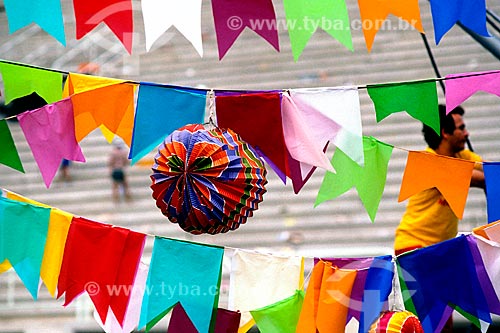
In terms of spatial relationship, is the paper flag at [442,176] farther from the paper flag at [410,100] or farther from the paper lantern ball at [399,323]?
the paper lantern ball at [399,323]

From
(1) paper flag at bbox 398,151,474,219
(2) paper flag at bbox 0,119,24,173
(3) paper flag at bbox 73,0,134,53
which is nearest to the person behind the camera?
(3) paper flag at bbox 73,0,134,53

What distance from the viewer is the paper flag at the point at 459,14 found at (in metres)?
3.88

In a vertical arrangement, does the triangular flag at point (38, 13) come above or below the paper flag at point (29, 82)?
above

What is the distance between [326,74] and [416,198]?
7129mm

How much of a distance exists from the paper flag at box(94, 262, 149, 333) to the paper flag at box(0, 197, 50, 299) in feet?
1.09

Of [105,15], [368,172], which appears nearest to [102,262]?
[105,15]

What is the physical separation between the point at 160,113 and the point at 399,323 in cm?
127

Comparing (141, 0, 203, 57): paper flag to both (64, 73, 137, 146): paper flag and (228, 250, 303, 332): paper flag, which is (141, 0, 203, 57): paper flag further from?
(228, 250, 303, 332): paper flag

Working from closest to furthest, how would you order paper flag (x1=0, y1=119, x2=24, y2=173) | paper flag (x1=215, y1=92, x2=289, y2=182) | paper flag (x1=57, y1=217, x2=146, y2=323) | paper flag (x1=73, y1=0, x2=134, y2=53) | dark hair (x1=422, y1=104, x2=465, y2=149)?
paper flag (x1=73, y1=0, x2=134, y2=53)
paper flag (x1=215, y1=92, x2=289, y2=182)
paper flag (x1=57, y1=217, x2=146, y2=323)
paper flag (x1=0, y1=119, x2=24, y2=173)
dark hair (x1=422, y1=104, x2=465, y2=149)

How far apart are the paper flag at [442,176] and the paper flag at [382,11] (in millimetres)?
624

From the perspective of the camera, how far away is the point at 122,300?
4.40 meters

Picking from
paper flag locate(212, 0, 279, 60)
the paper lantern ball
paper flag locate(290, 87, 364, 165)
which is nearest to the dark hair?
paper flag locate(290, 87, 364, 165)

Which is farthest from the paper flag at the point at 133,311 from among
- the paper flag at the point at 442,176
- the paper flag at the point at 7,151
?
the paper flag at the point at 442,176

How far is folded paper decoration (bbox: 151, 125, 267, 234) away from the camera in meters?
3.81
